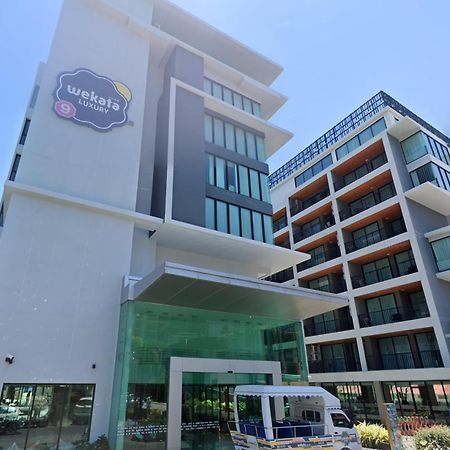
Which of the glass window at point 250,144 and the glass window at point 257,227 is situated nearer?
the glass window at point 257,227

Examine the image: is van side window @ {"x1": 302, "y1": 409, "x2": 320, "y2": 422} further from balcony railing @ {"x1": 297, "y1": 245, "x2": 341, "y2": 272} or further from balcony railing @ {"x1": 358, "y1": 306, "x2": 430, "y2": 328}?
balcony railing @ {"x1": 297, "y1": 245, "x2": 341, "y2": 272}

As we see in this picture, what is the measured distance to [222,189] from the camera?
2253cm

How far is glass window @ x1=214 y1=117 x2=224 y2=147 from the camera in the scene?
24306 millimetres

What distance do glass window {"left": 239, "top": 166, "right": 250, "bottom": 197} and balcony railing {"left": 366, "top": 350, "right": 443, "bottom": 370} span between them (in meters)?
16.0

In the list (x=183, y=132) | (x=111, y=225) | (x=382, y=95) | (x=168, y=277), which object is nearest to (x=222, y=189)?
(x=183, y=132)

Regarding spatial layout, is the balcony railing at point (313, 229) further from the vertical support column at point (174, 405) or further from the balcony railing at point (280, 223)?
the vertical support column at point (174, 405)

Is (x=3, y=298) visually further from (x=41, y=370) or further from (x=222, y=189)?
(x=222, y=189)

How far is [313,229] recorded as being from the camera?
3722cm

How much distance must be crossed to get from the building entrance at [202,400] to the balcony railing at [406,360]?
1452 cm

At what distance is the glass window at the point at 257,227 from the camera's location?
884 inches

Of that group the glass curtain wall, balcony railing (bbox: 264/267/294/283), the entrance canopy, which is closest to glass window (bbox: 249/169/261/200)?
the entrance canopy

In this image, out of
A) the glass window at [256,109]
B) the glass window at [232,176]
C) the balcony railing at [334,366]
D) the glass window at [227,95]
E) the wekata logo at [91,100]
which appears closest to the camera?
the wekata logo at [91,100]

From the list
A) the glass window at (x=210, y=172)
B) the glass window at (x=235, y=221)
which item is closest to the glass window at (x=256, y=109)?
the glass window at (x=210, y=172)

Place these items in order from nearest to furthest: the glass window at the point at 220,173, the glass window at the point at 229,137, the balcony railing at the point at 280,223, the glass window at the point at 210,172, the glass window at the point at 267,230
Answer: the glass window at the point at 210,172 → the glass window at the point at 220,173 → the glass window at the point at 267,230 → the glass window at the point at 229,137 → the balcony railing at the point at 280,223
